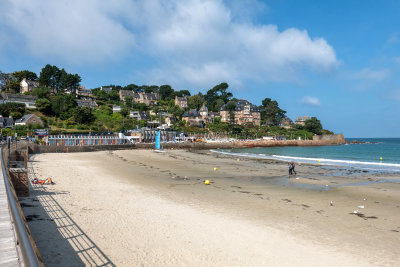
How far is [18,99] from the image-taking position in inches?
3263

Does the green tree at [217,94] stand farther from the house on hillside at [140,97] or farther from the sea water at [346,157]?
the sea water at [346,157]

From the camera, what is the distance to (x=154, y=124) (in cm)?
10106

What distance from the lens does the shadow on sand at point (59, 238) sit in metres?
6.54

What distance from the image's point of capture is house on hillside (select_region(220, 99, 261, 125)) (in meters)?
139

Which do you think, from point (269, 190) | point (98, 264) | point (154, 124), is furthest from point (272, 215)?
point (154, 124)

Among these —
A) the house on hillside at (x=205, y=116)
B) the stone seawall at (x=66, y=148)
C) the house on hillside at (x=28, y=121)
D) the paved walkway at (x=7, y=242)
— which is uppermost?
the house on hillside at (x=205, y=116)

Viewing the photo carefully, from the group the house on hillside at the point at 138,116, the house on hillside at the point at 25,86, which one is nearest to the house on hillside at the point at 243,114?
the house on hillside at the point at 138,116

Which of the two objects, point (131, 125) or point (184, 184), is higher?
point (131, 125)

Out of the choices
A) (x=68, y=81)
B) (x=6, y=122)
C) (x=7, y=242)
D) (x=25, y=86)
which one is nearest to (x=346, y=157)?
(x=7, y=242)

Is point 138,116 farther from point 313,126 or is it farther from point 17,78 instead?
point 313,126

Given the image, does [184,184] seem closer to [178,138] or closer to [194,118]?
[178,138]

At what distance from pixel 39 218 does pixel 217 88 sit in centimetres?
16688

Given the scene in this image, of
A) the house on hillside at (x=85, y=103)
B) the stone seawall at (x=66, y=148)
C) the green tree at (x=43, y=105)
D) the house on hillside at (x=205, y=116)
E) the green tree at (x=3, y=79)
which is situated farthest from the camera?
the house on hillside at (x=205, y=116)

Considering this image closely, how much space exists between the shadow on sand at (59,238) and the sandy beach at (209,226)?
2 cm
